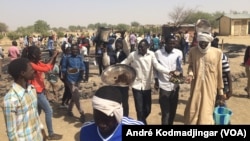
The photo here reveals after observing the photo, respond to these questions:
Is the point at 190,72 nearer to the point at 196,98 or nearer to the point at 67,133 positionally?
the point at 196,98

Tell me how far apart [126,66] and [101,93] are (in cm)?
353

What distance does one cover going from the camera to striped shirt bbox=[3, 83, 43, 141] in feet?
11.5

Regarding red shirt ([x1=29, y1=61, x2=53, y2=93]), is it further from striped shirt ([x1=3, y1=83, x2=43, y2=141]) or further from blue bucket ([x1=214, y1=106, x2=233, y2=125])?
blue bucket ([x1=214, y1=106, x2=233, y2=125])

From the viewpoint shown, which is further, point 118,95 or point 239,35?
point 239,35

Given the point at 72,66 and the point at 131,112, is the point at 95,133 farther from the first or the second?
the point at 131,112

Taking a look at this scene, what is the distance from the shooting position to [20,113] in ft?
11.8

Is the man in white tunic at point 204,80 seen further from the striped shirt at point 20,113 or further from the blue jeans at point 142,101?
the striped shirt at point 20,113

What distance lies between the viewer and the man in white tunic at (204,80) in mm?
5152

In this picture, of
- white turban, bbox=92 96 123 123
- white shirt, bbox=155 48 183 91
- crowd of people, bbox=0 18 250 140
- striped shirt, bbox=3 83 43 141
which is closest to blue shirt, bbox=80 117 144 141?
crowd of people, bbox=0 18 250 140

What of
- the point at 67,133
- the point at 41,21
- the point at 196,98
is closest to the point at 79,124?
the point at 67,133

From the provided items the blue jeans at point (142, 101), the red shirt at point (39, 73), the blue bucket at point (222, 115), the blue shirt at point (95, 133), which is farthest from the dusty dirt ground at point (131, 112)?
the blue shirt at point (95, 133)

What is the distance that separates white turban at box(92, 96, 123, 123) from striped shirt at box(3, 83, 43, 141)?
1531 millimetres

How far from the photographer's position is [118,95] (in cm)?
235

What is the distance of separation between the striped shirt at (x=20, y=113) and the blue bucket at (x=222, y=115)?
9.09 ft
